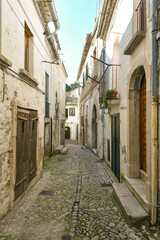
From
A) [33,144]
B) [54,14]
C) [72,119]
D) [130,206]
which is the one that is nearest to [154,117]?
[130,206]

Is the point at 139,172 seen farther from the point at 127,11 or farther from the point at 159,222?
the point at 127,11

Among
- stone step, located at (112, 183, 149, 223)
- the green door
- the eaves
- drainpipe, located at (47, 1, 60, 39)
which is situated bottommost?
stone step, located at (112, 183, 149, 223)

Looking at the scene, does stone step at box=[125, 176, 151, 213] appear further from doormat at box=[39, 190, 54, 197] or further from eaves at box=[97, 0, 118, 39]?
eaves at box=[97, 0, 118, 39]

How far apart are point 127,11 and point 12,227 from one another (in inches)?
235

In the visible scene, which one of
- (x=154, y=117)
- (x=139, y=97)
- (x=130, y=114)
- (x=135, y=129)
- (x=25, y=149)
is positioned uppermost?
(x=139, y=97)

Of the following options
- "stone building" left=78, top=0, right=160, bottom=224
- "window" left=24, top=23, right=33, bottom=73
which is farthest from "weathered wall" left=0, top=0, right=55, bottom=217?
"stone building" left=78, top=0, right=160, bottom=224

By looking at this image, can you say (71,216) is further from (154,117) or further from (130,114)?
(130,114)

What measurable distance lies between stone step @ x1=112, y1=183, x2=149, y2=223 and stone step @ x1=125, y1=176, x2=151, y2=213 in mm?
76

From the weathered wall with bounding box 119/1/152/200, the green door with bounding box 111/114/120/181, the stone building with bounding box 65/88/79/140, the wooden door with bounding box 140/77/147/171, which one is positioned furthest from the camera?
the stone building with bounding box 65/88/79/140

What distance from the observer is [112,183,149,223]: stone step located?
3182 millimetres

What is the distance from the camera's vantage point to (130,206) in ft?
11.6

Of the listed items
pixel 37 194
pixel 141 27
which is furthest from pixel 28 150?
pixel 141 27

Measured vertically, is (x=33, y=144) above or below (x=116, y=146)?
above

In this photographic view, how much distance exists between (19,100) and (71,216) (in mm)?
2894
